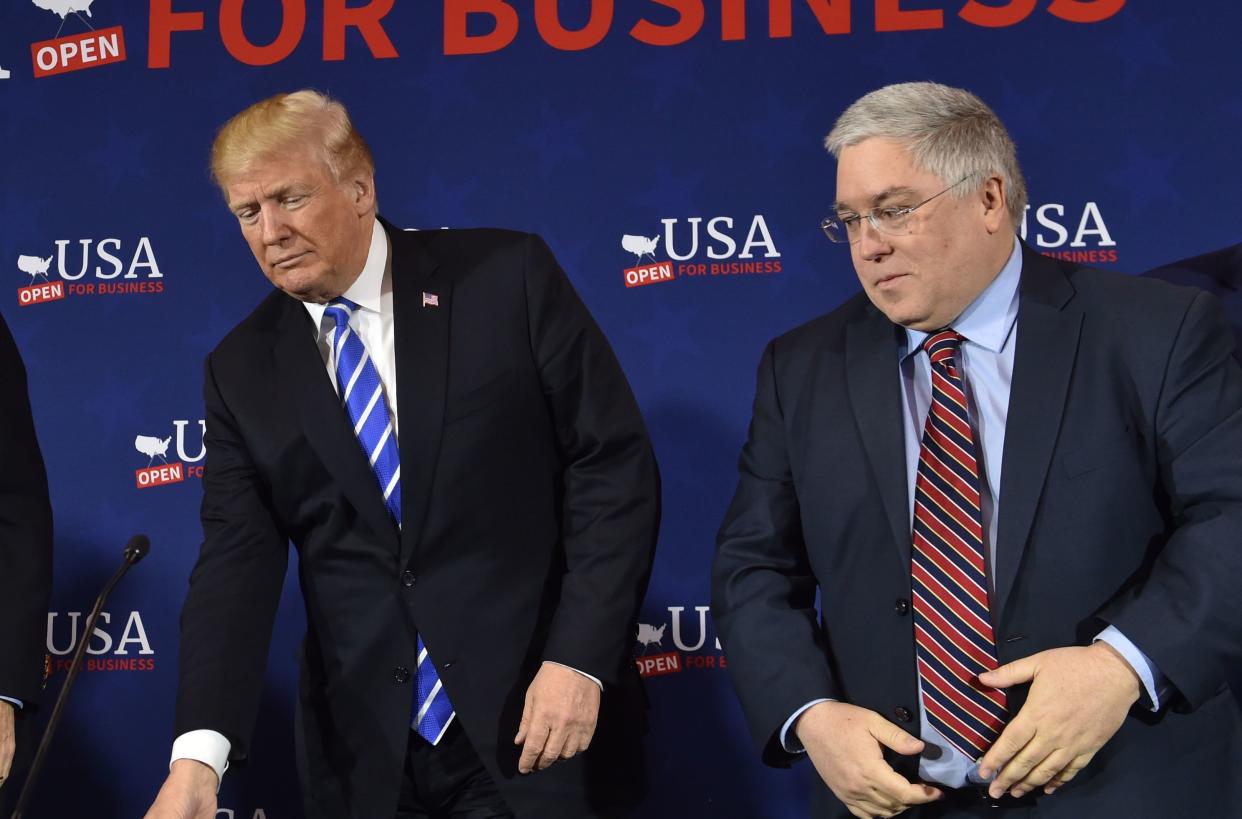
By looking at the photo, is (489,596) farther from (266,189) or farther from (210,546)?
(266,189)

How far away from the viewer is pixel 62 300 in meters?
3.54

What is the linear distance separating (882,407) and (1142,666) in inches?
19.7

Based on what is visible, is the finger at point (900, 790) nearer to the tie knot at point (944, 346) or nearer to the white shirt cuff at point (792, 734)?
the white shirt cuff at point (792, 734)

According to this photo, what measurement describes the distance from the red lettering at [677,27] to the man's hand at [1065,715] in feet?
6.78

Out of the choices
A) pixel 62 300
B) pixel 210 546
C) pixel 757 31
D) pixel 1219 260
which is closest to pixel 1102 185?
pixel 1219 260

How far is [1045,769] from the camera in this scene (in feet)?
5.57

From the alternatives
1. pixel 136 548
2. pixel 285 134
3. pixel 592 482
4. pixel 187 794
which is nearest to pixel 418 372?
pixel 592 482

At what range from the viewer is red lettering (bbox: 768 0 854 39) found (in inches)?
130

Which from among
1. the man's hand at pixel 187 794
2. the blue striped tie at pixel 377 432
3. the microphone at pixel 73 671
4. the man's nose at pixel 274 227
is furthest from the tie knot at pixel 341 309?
the microphone at pixel 73 671

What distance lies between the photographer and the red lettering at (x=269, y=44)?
3.51m

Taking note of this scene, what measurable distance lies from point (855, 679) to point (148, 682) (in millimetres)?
2149

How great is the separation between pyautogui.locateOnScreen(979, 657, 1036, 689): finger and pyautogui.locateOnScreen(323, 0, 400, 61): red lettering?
2348mm

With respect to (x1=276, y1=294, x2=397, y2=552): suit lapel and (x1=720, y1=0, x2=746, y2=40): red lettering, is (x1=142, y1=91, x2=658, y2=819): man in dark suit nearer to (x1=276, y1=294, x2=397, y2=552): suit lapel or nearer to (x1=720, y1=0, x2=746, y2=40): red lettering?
(x1=276, y1=294, x2=397, y2=552): suit lapel

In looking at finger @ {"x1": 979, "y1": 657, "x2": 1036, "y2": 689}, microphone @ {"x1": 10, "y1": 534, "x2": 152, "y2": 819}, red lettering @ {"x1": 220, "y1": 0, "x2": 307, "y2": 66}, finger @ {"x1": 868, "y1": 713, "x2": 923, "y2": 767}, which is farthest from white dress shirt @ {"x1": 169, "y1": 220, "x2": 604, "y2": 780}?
red lettering @ {"x1": 220, "y1": 0, "x2": 307, "y2": 66}
